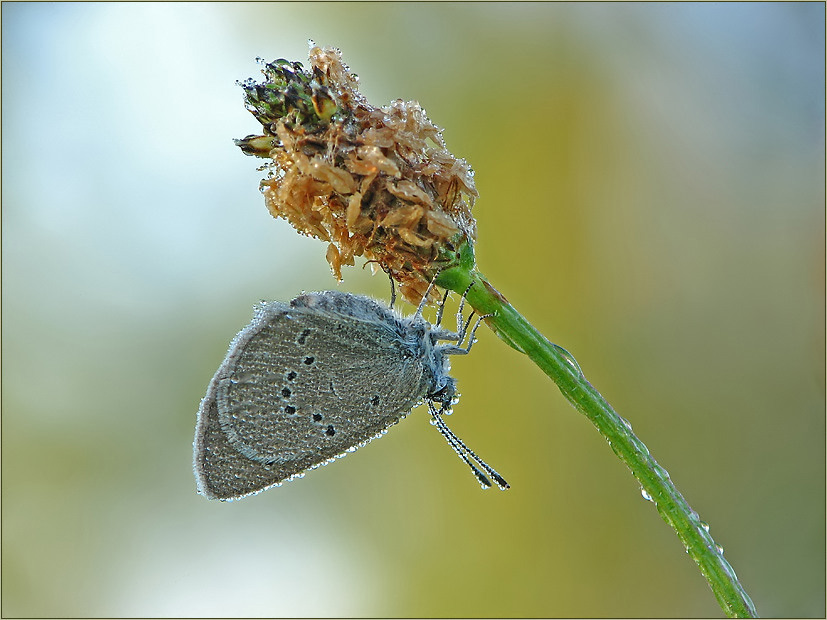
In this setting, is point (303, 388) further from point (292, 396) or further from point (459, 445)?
point (459, 445)

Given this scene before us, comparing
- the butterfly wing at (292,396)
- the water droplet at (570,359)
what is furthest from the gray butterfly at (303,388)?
the water droplet at (570,359)

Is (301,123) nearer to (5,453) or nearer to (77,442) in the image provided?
(77,442)

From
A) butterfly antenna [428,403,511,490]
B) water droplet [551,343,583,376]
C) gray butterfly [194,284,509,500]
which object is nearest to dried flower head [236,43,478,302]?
gray butterfly [194,284,509,500]

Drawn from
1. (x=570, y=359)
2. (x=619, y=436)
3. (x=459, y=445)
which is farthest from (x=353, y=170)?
(x=459, y=445)

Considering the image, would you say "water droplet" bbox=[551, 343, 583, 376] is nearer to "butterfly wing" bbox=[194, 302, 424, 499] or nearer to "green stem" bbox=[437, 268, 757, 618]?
"green stem" bbox=[437, 268, 757, 618]

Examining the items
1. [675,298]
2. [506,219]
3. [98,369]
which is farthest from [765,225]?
[98,369]

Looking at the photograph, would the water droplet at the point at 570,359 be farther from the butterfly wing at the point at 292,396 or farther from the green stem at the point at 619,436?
the butterfly wing at the point at 292,396
